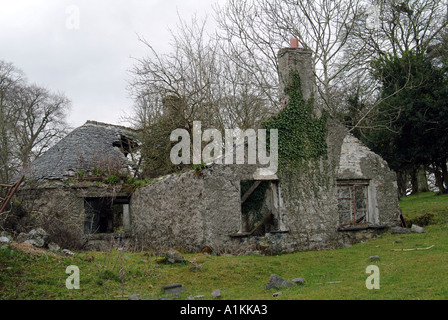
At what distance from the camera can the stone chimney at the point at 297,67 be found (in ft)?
41.6

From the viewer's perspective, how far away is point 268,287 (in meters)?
7.20

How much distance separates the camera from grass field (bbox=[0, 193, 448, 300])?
643 cm

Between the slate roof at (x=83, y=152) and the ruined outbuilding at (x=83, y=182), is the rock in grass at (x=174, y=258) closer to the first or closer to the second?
the ruined outbuilding at (x=83, y=182)

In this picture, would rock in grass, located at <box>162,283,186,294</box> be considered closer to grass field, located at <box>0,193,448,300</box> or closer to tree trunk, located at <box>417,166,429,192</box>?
grass field, located at <box>0,193,448,300</box>

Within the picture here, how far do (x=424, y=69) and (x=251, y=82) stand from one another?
833cm

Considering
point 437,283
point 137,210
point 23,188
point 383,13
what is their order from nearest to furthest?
point 437,283 < point 137,210 < point 23,188 < point 383,13

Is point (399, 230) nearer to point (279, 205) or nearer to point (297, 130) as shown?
point (279, 205)

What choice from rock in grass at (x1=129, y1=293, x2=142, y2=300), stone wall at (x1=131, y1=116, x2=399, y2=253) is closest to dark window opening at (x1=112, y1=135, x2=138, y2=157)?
stone wall at (x1=131, y1=116, x2=399, y2=253)

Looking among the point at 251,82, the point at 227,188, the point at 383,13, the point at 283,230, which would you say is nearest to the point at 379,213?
the point at 283,230

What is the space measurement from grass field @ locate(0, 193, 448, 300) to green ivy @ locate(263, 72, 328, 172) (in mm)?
3036

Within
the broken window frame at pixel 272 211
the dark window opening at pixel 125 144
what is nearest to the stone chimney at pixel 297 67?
the broken window frame at pixel 272 211

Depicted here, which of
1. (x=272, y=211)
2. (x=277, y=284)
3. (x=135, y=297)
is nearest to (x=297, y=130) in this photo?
(x=272, y=211)
